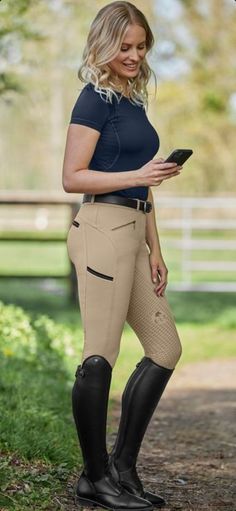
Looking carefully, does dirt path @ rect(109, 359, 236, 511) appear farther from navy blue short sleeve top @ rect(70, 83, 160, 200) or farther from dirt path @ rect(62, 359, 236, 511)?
navy blue short sleeve top @ rect(70, 83, 160, 200)

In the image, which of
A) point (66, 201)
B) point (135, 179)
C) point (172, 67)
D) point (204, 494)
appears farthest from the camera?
point (172, 67)

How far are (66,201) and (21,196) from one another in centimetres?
86

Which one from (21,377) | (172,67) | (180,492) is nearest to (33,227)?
(172,67)

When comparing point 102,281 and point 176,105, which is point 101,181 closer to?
point 102,281

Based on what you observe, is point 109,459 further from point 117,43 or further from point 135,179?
point 117,43

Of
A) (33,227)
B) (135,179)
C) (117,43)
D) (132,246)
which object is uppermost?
(117,43)

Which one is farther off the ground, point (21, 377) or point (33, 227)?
point (21, 377)

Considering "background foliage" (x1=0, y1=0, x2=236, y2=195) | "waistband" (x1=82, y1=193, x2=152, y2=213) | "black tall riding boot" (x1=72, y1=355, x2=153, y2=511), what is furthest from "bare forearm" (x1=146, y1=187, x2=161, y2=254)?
"background foliage" (x1=0, y1=0, x2=236, y2=195)

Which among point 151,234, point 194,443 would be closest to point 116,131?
point 151,234

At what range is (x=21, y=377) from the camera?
6680 mm

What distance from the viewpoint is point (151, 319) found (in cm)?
390

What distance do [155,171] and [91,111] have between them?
29 centimetres

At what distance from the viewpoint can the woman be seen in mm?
3725

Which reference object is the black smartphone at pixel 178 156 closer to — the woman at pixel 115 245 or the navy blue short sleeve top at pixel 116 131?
the woman at pixel 115 245
